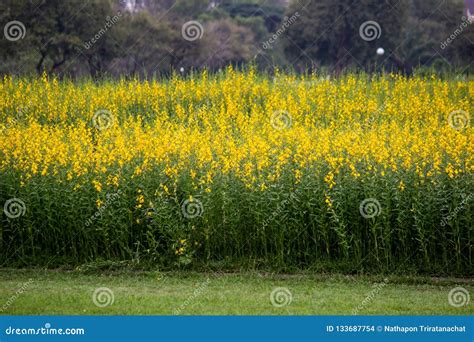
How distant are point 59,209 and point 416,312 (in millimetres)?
4657

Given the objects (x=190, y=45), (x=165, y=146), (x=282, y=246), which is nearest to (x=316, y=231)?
(x=282, y=246)

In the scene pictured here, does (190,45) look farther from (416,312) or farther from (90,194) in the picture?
(416,312)

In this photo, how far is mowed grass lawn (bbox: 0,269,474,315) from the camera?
6.96 meters
